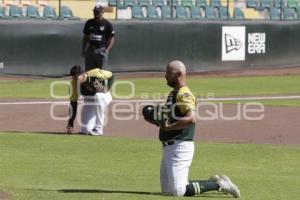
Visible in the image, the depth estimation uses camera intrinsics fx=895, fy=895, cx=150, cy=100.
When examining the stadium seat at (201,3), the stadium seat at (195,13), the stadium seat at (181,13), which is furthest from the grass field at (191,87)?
the stadium seat at (201,3)

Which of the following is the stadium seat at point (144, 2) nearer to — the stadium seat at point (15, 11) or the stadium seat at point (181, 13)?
the stadium seat at point (181, 13)

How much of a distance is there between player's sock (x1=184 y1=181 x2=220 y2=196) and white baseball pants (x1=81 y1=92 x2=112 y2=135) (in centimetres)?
579

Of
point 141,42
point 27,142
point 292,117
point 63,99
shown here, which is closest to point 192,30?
point 141,42

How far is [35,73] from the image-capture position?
27469 millimetres

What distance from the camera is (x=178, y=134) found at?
10.2 m

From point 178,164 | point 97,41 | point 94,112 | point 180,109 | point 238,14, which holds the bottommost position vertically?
point 94,112

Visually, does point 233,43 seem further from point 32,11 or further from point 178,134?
point 178,134

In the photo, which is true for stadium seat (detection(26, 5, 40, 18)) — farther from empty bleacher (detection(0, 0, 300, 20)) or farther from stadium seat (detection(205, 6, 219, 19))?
stadium seat (detection(205, 6, 219, 19))

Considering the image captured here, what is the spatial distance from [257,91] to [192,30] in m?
5.56

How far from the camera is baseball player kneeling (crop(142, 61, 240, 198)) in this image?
33.0ft

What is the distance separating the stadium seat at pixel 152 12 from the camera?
31.3 m

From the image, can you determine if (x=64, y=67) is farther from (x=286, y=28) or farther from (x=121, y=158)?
(x=121, y=158)

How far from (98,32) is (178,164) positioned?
7807 millimetres

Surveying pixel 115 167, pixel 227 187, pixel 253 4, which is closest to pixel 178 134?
pixel 227 187
